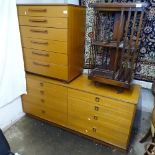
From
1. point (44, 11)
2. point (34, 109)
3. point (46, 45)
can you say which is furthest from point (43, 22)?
point (34, 109)

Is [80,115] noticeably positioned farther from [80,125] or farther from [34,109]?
[34,109]

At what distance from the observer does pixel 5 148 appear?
4.17 feet

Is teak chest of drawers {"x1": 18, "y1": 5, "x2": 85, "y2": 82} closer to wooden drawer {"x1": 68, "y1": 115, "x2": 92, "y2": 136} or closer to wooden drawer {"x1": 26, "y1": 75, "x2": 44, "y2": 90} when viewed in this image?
wooden drawer {"x1": 26, "y1": 75, "x2": 44, "y2": 90}

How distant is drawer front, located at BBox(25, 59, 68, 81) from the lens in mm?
1774

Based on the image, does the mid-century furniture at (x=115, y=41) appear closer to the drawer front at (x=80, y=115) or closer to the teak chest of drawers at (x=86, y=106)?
the teak chest of drawers at (x=86, y=106)

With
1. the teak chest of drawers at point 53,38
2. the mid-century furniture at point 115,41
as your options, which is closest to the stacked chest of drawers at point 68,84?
the teak chest of drawers at point 53,38

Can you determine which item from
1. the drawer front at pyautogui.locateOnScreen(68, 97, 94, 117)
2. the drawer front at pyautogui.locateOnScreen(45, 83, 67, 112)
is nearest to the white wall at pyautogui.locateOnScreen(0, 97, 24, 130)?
the drawer front at pyautogui.locateOnScreen(45, 83, 67, 112)

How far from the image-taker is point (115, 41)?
1672 millimetres

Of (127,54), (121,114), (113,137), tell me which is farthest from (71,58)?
(113,137)

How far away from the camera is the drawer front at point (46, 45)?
1.66 m

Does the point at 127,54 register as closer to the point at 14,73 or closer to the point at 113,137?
the point at 113,137

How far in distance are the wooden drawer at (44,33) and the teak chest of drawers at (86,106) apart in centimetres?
47

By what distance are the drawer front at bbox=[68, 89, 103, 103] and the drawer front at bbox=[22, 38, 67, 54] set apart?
42 cm

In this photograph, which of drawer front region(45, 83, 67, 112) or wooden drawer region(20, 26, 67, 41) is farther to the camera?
drawer front region(45, 83, 67, 112)
